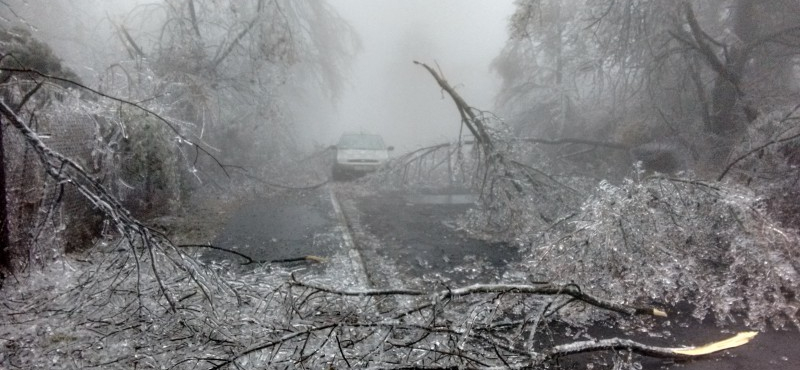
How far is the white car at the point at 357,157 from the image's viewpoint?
14876 mm

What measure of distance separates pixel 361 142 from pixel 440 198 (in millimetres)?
4316

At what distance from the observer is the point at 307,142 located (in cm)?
2147

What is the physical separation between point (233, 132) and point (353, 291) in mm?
9877

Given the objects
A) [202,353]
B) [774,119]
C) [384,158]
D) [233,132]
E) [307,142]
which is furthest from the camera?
[307,142]

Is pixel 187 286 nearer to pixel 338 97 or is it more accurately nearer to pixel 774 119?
pixel 774 119

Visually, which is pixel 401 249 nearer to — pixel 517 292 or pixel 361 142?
pixel 517 292

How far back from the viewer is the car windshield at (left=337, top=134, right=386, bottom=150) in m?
15.8

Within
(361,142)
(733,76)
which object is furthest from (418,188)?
(733,76)

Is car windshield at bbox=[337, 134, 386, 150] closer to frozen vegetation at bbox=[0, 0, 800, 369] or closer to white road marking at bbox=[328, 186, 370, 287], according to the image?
frozen vegetation at bbox=[0, 0, 800, 369]

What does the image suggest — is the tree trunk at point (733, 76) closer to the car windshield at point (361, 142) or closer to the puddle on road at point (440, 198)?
the puddle on road at point (440, 198)

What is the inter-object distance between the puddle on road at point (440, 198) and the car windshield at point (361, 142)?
3.39m

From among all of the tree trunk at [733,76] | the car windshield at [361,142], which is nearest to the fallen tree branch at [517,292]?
the tree trunk at [733,76]


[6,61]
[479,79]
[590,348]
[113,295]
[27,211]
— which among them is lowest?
[590,348]

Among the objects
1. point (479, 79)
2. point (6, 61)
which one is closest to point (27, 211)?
point (6, 61)
